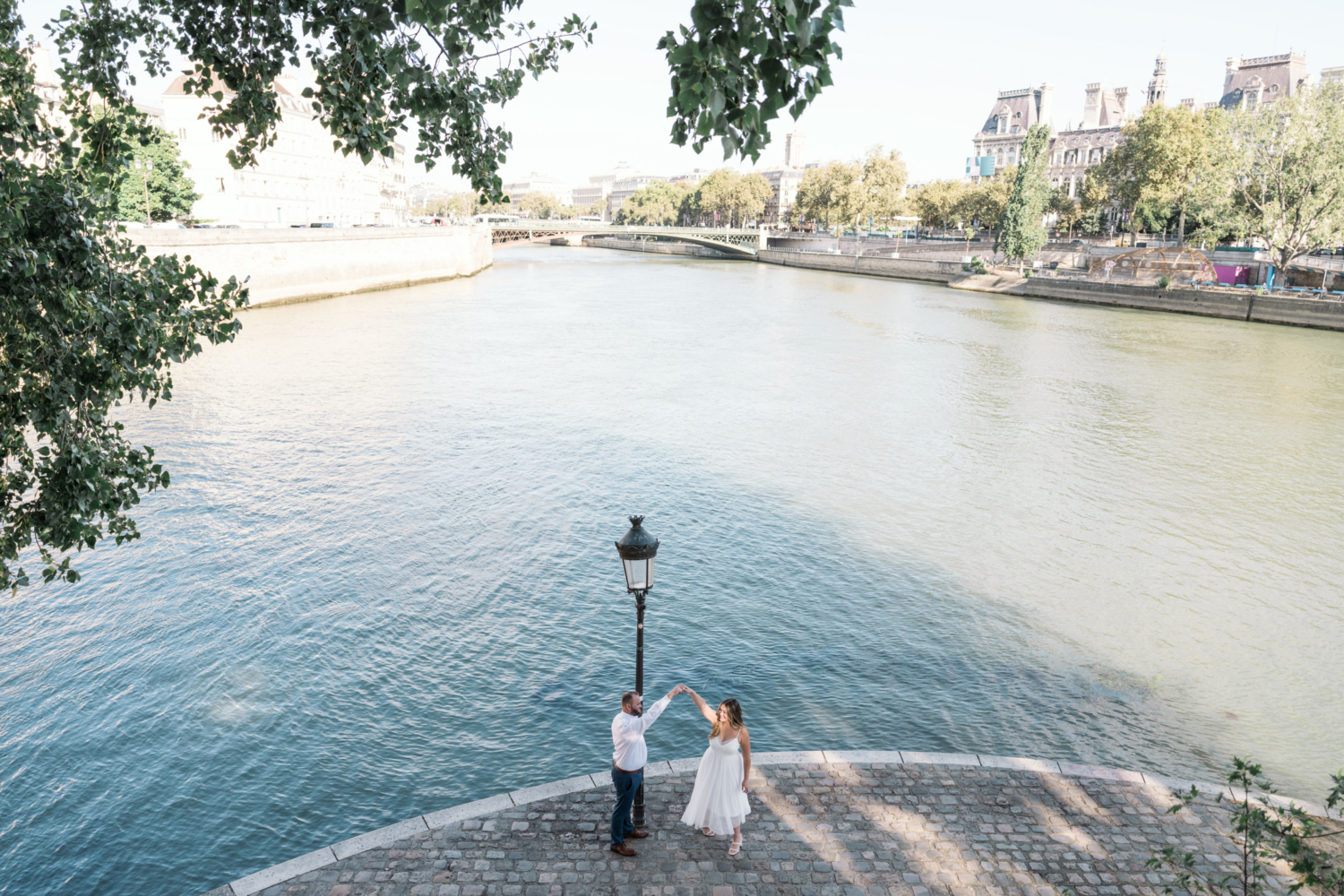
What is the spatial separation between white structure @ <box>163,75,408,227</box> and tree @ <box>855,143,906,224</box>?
177ft

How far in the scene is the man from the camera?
6.99 metres

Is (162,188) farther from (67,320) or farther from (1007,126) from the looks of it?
(1007,126)

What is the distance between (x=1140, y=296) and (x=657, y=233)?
52737 millimetres

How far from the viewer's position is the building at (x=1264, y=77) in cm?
9562

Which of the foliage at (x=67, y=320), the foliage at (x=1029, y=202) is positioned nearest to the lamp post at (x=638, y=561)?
the foliage at (x=67, y=320)

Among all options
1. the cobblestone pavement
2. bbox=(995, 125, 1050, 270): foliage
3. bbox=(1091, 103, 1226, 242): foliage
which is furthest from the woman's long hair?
bbox=(995, 125, 1050, 270): foliage

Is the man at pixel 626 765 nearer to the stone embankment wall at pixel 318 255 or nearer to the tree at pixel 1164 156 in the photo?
the stone embankment wall at pixel 318 255

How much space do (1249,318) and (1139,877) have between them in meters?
54.4

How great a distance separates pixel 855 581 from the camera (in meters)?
14.3

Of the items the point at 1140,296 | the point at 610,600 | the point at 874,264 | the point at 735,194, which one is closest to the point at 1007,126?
the point at 735,194

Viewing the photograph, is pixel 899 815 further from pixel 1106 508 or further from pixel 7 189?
pixel 1106 508

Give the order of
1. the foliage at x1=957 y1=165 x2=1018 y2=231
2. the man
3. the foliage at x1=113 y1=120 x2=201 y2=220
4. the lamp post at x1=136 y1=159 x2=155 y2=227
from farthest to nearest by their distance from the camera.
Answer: the foliage at x1=957 y1=165 x2=1018 y2=231 < the foliage at x1=113 y1=120 x2=201 y2=220 < the lamp post at x1=136 y1=159 x2=155 y2=227 < the man

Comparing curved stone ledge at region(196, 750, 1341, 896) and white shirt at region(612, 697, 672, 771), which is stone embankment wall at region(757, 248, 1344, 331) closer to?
curved stone ledge at region(196, 750, 1341, 896)

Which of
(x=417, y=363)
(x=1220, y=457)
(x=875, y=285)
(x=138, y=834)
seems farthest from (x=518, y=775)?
(x=875, y=285)
